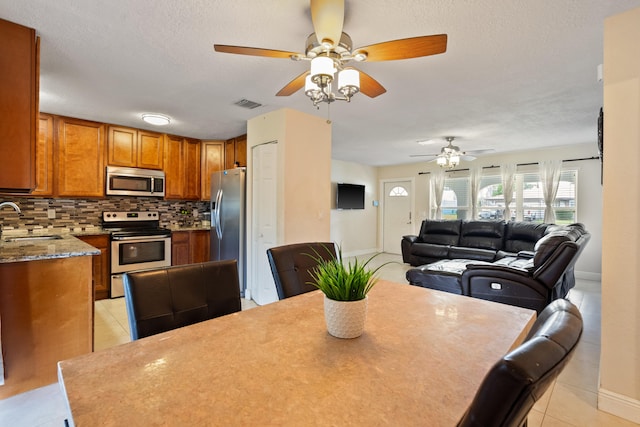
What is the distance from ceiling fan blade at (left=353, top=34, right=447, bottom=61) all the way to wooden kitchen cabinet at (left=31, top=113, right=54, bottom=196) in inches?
156

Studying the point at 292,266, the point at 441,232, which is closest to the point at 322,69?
the point at 292,266

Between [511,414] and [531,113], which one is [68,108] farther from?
[531,113]

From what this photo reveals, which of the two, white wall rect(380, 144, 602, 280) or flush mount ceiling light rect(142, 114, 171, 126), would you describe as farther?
white wall rect(380, 144, 602, 280)

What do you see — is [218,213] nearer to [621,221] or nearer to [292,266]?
[292,266]

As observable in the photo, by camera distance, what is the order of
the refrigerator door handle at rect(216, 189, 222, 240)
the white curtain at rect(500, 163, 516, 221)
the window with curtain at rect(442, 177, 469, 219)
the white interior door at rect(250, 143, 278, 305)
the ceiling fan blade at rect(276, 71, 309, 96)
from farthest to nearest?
the window with curtain at rect(442, 177, 469, 219) < the white curtain at rect(500, 163, 516, 221) < the refrigerator door handle at rect(216, 189, 222, 240) < the white interior door at rect(250, 143, 278, 305) < the ceiling fan blade at rect(276, 71, 309, 96)

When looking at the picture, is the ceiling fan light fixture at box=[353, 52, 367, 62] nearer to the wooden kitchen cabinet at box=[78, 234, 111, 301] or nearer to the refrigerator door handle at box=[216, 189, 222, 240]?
the refrigerator door handle at box=[216, 189, 222, 240]

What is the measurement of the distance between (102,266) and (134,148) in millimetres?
1650

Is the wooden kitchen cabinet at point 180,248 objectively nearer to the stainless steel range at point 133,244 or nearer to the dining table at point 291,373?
the stainless steel range at point 133,244

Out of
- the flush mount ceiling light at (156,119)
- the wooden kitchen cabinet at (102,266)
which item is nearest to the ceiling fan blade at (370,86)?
the flush mount ceiling light at (156,119)

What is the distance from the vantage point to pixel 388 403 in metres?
0.68

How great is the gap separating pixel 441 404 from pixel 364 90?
191 cm

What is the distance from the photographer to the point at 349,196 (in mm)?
7246

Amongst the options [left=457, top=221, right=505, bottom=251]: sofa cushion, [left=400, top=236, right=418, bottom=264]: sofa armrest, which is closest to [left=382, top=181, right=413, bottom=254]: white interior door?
[left=400, top=236, right=418, bottom=264]: sofa armrest

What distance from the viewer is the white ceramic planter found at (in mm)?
1005
